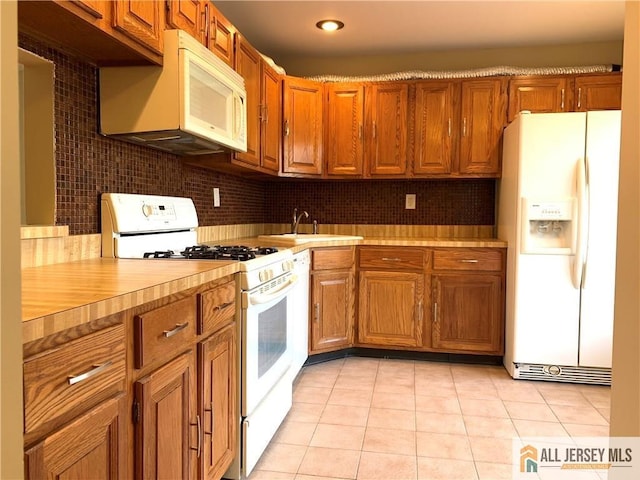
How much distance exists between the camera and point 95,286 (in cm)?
111

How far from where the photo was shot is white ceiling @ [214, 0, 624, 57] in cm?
285

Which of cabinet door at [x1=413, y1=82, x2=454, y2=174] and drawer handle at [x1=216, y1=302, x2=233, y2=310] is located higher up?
cabinet door at [x1=413, y1=82, x2=454, y2=174]

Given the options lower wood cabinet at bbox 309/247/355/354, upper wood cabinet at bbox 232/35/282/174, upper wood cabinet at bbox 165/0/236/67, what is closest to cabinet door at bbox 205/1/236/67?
upper wood cabinet at bbox 165/0/236/67

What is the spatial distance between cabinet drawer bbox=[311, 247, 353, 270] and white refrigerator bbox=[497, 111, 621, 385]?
1104mm

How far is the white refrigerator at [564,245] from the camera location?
275 centimetres

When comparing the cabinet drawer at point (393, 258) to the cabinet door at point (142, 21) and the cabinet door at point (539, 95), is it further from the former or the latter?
the cabinet door at point (142, 21)

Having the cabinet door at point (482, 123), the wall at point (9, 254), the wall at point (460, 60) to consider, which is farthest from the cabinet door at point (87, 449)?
the wall at point (460, 60)

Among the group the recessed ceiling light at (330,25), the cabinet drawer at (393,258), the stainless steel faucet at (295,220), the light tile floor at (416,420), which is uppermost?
the recessed ceiling light at (330,25)

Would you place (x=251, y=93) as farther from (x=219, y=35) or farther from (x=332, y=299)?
(x=332, y=299)

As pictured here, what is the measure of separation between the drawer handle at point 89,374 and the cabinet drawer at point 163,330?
4.6 inches

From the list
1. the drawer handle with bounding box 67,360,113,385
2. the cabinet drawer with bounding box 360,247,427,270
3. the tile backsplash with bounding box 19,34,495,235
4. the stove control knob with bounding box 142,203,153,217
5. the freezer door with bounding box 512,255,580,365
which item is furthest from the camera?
the cabinet drawer with bounding box 360,247,427,270

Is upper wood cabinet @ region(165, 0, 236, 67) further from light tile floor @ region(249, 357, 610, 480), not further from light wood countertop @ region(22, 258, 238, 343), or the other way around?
light tile floor @ region(249, 357, 610, 480)

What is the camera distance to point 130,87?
1866 millimetres

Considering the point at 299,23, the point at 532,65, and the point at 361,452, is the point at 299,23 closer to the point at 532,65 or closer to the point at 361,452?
the point at 532,65
